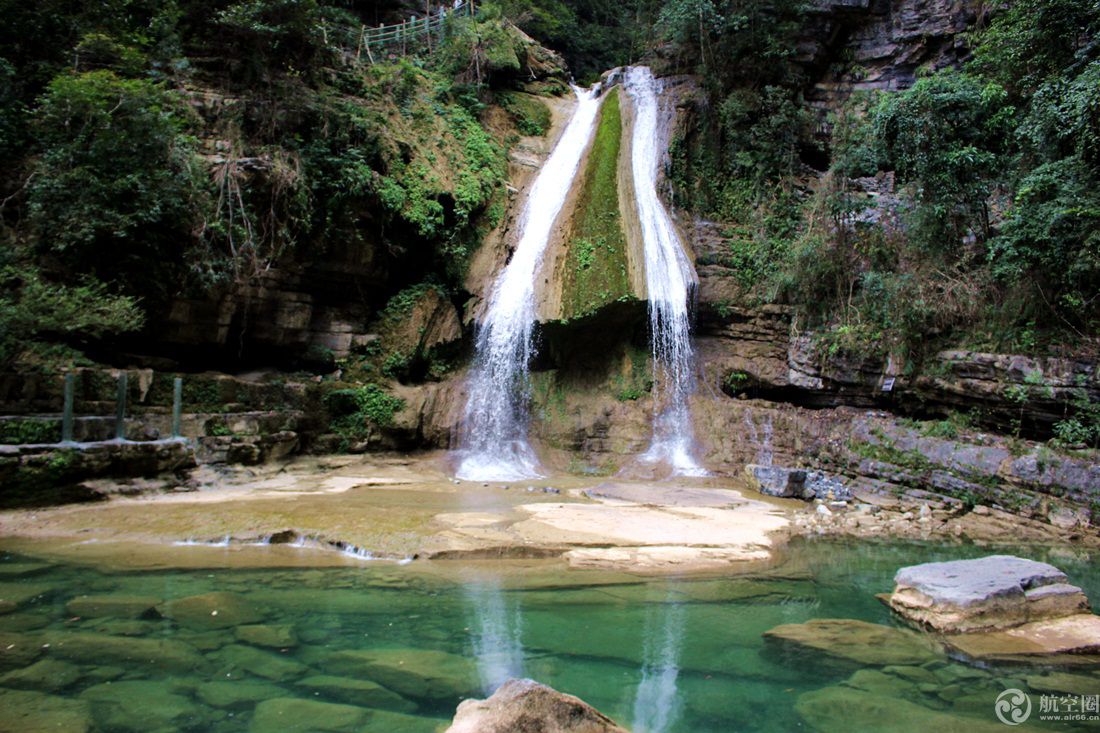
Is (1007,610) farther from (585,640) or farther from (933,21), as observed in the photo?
(933,21)

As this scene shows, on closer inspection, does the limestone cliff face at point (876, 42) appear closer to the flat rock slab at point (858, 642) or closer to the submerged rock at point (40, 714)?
the flat rock slab at point (858, 642)

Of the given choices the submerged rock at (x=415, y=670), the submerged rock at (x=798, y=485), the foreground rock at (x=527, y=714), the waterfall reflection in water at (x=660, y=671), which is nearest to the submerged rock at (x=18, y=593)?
the submerged rock at (x=415, y=670)

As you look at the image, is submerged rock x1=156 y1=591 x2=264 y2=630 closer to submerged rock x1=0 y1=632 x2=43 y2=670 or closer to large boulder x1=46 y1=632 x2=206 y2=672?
large boulder x1=46 y1=632 x2=206 y2=672

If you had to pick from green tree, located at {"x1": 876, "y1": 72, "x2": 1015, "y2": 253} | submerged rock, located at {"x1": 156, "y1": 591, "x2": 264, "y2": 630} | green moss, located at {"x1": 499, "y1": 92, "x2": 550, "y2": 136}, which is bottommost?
submerged rock, located at {"x1": 156, "y1": 591, "x2": 264, "y2": 630}

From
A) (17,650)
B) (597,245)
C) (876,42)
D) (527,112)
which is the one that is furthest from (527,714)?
(876,42)

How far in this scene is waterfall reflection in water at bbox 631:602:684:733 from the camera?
12.7 feet

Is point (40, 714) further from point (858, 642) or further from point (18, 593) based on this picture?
point (858, 642)

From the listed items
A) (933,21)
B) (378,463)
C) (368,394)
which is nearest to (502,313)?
(368,394)

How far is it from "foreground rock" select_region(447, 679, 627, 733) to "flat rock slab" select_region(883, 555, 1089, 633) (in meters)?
3.66

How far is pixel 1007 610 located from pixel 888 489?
6.16 metres

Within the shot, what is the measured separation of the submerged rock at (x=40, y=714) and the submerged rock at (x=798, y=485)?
33.5 feet

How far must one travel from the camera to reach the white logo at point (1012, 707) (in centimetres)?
390

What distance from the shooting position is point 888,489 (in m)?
11.1

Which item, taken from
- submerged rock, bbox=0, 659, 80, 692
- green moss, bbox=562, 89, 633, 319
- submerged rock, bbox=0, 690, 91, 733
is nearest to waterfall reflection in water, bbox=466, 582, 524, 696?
submerged rock, bbox=0, 690, 91, 733
